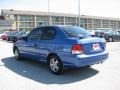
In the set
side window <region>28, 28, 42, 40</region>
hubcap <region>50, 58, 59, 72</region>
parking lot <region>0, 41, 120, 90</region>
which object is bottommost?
parking lot <region>0, 41, 120, 90</region>

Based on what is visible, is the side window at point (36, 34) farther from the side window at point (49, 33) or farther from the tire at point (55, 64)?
the tire at point (55, 64)

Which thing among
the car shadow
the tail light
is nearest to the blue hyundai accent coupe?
the tail light

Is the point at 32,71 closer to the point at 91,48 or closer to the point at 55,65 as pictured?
the point at 55,65

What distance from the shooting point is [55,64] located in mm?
6715

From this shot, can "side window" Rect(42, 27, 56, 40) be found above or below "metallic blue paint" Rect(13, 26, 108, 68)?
above

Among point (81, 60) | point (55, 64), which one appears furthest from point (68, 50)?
point (55, 64)

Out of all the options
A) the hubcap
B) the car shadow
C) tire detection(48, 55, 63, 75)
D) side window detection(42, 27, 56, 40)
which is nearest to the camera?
the car shadow

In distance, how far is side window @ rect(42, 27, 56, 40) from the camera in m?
6.98

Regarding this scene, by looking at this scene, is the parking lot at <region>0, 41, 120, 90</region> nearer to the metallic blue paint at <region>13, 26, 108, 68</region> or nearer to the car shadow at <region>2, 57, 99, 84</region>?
the car shadow at <region>2, 57, 99, 84</region>

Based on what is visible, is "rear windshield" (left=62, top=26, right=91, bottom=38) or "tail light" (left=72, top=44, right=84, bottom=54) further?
"rear windshield" (left=62, top=26, right=91, bottom=38)

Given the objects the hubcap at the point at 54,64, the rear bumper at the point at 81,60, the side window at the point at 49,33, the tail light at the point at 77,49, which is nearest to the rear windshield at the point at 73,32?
the side window at the point at 49,33

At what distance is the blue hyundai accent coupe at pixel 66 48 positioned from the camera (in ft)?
19.9

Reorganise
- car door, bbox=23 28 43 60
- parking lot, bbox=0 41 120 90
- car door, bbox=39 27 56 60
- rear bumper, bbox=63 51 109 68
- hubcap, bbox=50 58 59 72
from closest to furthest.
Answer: parking lot, bbox=0 41 120 90, rear bumper, bbox=63 51 109 68, hubcap, bbox=50 58 59 72, car door, bbox=39 27 56 60, car door, bbox=23 28 43 60

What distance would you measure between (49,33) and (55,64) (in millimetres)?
1188
